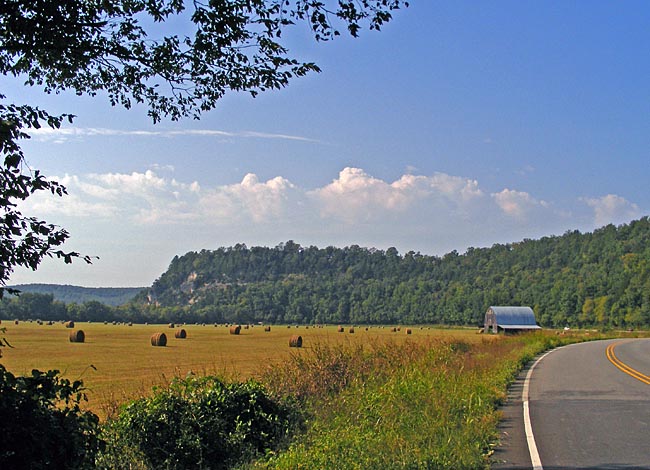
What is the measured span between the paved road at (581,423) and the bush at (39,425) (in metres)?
5.44

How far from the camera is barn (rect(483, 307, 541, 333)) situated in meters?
103

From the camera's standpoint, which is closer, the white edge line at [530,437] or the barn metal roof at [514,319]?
the white edge line at [530,437]

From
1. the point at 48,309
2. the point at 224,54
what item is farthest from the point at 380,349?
the point at 48,309

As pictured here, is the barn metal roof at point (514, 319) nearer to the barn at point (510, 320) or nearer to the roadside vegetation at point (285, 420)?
the barn at point (510, 320)

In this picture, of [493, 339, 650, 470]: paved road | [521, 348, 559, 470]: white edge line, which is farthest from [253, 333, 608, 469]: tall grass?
[521, 348, 559, 470]: white edge line

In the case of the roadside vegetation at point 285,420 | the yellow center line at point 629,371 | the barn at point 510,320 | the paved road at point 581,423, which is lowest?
the barn at point 510,320

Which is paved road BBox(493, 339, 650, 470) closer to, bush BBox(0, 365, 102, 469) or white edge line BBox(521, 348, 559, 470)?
white edge line BBox(521, 348, 559, 470)

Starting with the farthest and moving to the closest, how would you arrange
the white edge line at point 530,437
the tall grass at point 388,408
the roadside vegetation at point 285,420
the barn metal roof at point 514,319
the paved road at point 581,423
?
1. the barn metal roof at point 514,319
2. the paved road at point 581,423
3. the white edge line at point 530,437
4. the tall grass at point 388,408
5. the roadside vegetation at point 285,420

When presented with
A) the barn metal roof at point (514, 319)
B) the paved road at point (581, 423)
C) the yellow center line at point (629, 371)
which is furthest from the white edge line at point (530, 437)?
the barn metal roof at point (514, 319)

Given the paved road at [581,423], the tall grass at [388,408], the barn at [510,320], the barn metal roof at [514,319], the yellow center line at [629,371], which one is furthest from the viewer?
the barn metal roof at [514,319]

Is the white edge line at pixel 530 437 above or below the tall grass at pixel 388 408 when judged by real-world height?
below

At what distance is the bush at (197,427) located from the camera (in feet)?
37.4

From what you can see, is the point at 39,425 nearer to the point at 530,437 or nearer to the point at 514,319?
the point at 530,437

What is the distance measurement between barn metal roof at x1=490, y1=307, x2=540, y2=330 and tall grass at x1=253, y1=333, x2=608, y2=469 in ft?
278
